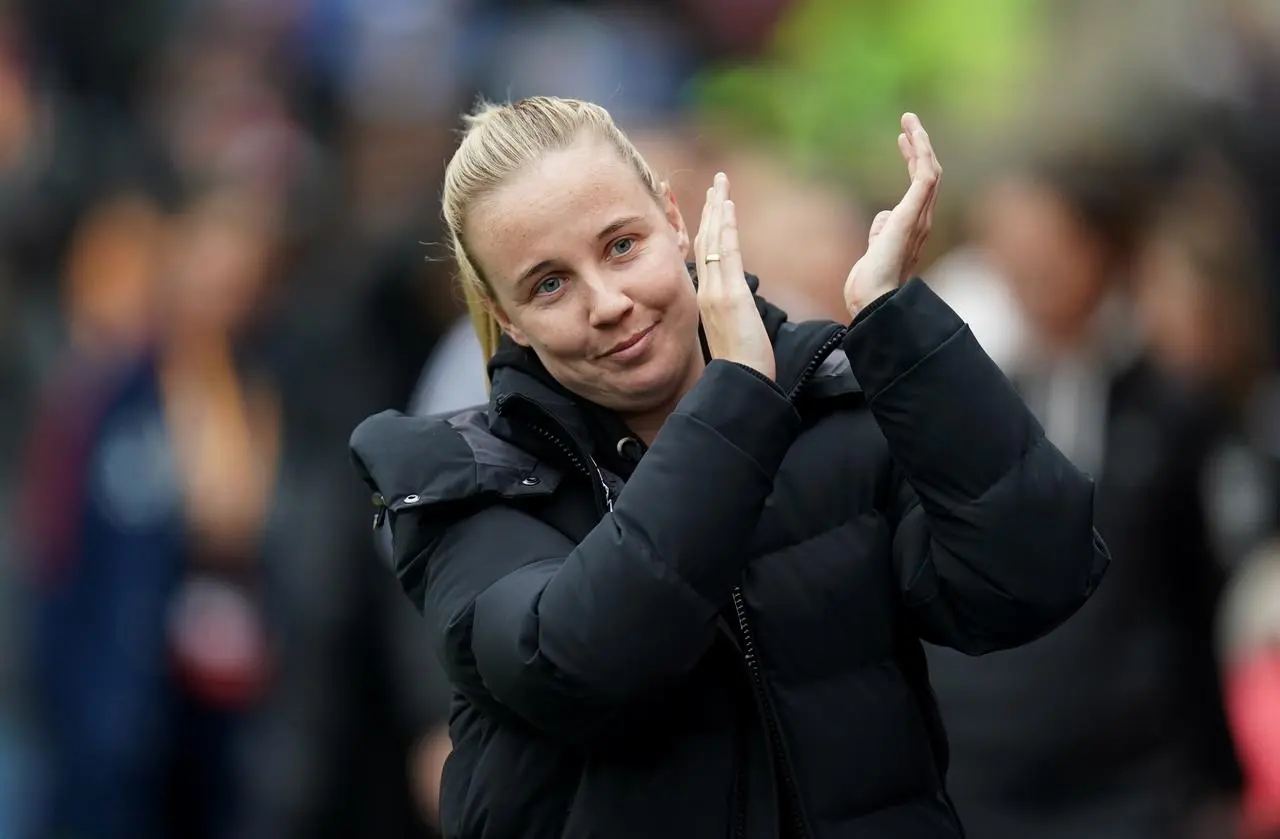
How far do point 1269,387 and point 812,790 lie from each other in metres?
3.48

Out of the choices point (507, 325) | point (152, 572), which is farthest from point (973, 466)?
point (152, 572)

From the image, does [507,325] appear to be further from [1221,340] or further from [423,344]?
[423,344]

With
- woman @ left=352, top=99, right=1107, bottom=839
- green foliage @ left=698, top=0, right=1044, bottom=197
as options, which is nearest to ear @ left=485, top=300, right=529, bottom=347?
woman @ left=352, top=99, right=1107, bottom=839

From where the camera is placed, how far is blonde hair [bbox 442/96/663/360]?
9.26 feet

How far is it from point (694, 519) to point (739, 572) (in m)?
0.15

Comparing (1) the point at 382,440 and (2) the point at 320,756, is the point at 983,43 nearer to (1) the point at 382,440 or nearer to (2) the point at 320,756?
(2) the point at 320,756

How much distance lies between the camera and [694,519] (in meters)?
2.53

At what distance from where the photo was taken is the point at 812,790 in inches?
104

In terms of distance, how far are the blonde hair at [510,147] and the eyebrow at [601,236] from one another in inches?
3.5

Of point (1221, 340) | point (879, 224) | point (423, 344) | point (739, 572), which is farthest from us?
point (423, 344)

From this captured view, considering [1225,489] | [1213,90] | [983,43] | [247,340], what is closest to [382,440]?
[1225,489]

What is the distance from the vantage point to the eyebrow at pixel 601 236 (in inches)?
109

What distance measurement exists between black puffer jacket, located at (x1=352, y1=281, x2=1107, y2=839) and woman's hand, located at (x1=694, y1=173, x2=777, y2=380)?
4cm

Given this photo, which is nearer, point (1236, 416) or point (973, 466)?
point (973, 466)
